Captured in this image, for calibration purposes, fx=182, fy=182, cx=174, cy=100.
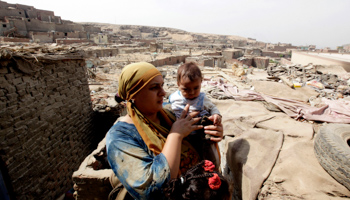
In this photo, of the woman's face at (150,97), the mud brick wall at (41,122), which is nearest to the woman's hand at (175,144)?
the woman's face at (150,97)

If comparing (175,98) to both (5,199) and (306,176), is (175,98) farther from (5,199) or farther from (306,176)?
(5,199)

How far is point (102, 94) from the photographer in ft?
23.4

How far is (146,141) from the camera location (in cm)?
126

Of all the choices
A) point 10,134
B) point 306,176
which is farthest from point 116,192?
point 10,134

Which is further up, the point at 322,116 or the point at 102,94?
the point at 322,116

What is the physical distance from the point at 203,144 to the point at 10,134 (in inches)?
143

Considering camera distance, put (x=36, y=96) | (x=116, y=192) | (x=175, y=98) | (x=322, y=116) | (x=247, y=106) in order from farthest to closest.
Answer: (x=36, y=96)
(x=247, y=106)
(x=322, y=116)
(x=175, y=98)
(x=116, y=192)

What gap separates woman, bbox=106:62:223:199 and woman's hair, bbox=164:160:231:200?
0.05 metres

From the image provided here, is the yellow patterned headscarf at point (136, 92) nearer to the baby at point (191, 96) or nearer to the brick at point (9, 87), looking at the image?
the baby at point (191, 96)

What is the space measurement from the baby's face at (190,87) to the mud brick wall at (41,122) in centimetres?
310

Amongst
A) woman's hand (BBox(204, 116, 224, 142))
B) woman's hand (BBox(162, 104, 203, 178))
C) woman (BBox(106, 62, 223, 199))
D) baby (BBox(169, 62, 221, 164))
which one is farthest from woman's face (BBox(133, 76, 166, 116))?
baby (BBox(169, 62, 221, 164))

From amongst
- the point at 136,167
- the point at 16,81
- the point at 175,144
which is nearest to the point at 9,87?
the point at 16,81

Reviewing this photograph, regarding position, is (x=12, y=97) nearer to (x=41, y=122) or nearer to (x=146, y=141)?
(x=41, y=122)

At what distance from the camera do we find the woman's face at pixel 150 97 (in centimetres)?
135
